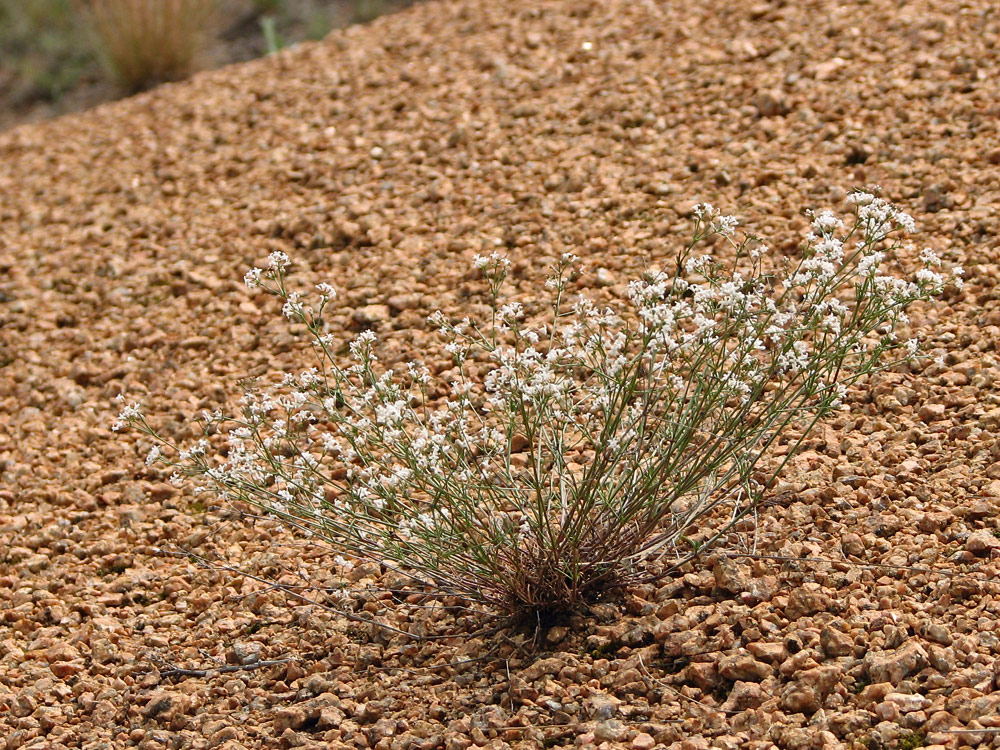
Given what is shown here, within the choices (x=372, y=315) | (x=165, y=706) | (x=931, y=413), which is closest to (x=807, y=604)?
(x=931, y=413)

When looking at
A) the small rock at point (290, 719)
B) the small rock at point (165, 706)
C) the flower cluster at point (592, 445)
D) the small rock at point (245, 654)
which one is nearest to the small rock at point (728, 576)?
the flower cluster at point (592, 445)

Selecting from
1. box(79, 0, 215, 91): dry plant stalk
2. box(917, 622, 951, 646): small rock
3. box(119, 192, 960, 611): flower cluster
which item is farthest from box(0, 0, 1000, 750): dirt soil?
box(79, 0, 215, 91): dry plant stalk

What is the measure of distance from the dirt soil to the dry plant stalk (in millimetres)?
647

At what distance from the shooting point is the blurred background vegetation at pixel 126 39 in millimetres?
6906

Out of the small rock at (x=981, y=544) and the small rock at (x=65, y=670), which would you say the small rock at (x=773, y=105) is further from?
the small rock at (x=65, y=670)

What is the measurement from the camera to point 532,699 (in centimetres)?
258

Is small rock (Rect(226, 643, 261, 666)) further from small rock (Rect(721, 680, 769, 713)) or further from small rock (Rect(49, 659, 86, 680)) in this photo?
small rock (Rect(721, 680, 769, 713))

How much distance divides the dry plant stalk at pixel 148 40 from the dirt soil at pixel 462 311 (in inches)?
25.5

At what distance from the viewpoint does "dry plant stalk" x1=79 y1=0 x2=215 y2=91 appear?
6855 mm

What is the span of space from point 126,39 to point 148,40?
4.7 inches

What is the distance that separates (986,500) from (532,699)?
1.14m

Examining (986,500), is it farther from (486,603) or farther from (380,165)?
(380,165)

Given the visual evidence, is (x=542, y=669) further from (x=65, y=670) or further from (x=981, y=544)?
(x=65, y=670)

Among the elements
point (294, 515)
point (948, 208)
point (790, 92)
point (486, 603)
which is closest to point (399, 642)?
point (486, 603)
